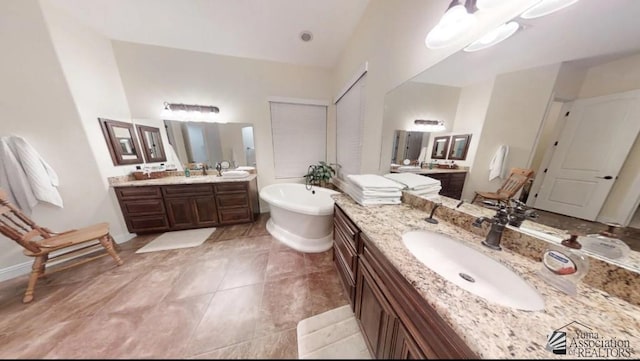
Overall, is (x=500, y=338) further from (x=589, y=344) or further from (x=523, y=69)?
(x=523, y=69)

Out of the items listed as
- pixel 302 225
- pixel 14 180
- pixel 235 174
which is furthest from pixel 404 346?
pixel 14 180

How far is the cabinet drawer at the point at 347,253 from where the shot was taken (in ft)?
4.04

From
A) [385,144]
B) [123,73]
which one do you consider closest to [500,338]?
[385,144]

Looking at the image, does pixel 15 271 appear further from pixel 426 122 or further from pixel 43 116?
pixel 426 122

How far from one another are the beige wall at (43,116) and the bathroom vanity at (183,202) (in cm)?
35

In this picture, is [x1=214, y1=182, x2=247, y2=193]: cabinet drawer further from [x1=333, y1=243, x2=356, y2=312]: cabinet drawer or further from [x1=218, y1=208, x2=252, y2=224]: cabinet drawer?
[x1=333, y1=243, x2=356, y2=312]: cabinet drawer

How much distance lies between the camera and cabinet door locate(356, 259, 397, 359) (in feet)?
2.31

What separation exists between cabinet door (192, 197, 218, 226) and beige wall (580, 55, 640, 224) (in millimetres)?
3361

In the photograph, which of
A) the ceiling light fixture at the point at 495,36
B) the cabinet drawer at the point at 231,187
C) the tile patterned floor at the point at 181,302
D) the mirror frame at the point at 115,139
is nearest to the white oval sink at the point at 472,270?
the tile patterned floor at the point at 181,302

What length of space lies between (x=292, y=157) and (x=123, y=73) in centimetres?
267

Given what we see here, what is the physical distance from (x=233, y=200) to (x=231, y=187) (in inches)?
8.3

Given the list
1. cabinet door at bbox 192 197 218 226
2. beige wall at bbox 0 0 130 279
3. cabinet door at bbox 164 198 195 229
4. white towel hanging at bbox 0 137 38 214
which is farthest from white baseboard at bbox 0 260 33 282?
cabinet door at bbox 192 197 218 226

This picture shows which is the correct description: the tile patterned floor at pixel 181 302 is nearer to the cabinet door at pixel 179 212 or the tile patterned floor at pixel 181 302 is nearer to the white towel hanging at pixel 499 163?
the cabinet door at pixel 179 212

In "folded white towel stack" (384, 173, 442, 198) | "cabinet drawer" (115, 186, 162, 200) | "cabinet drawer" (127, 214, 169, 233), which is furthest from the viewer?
"cabinet drawer" (127, 214, 169, 233)
